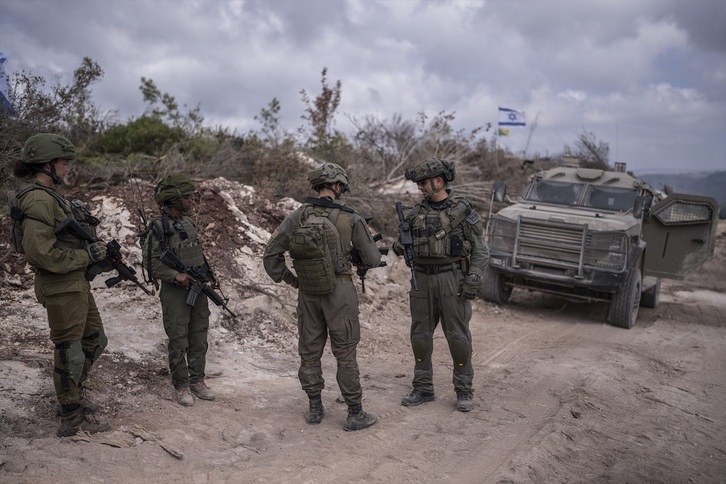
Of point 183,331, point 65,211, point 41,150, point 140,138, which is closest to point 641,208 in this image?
point 183,331

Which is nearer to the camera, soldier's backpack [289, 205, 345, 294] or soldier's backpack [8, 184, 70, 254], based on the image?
soldier's backpack [8, 184, 70, 254]

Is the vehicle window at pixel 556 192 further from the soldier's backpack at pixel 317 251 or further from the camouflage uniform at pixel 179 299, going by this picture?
the camouflage uniform at pixel 179 299

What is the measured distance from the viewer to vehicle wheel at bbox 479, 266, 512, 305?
8.82 metres

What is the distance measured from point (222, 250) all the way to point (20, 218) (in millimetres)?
Result: 3714

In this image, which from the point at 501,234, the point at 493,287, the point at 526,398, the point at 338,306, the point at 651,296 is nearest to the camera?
the point at 338,306

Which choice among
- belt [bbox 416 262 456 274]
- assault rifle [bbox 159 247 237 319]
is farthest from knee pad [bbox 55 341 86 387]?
belt [bbox 416 262 456 274]

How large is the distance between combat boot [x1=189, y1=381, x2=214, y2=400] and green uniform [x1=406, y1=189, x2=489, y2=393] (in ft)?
5.52

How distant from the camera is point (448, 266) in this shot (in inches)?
185

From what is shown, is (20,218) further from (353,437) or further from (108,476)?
(353,437)

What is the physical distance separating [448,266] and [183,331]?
2.04m

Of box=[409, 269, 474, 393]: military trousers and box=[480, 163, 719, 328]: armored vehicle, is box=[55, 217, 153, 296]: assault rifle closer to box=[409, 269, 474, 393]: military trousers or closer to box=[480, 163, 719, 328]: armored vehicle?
box=[409, 269, 474, 393]: military trousers

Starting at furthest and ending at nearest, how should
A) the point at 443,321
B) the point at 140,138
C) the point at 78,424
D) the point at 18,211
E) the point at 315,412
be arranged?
the point at 140,138
the point at 443,321
the point at 315,412
the point at 78,424
the point at 18,211

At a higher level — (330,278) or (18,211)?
(18,211)

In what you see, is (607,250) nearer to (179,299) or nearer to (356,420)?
(356,420)
